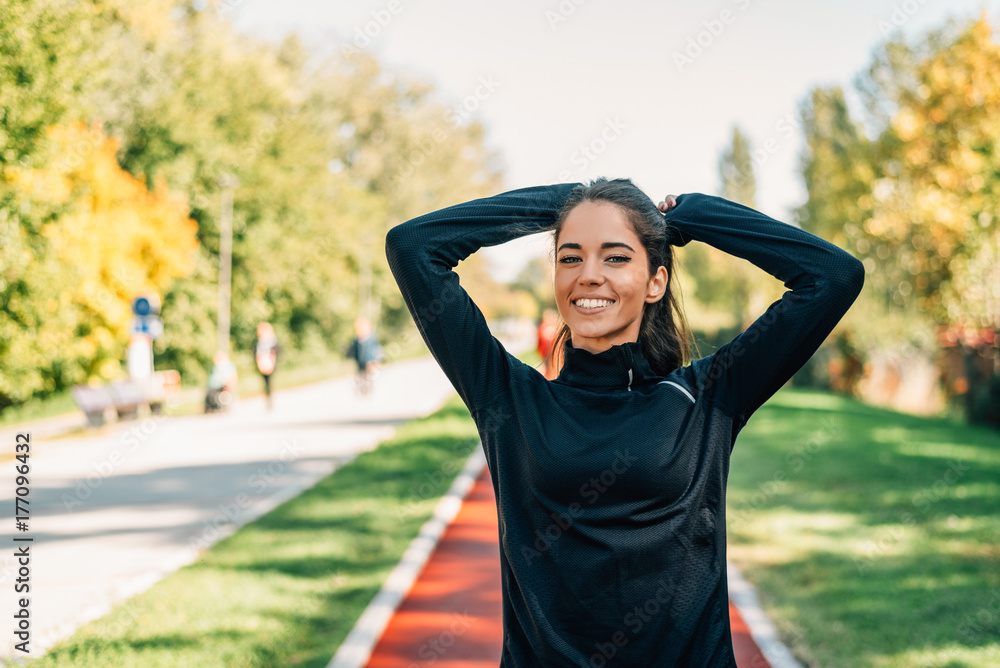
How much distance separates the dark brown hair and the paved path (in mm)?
4267

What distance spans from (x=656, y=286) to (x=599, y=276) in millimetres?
216

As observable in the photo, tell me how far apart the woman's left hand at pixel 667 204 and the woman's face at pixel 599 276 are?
0.20 m

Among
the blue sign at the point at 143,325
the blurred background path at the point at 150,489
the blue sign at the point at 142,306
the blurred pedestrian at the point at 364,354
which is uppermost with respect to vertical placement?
the blue sign at the point at 142,306

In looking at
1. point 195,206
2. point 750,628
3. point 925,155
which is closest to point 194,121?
point 195,206

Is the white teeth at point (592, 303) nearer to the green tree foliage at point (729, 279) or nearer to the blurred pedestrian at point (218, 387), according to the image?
the blurred pedestrian at point (218, 387)

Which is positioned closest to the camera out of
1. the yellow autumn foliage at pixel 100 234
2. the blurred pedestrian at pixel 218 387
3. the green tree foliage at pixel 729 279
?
the yellow autumn foliage at pixel 100 234

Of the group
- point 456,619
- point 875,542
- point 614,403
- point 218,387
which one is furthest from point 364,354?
point 614,403

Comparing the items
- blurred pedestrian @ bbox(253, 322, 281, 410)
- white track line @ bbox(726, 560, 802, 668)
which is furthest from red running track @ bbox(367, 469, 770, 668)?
blurred pedestrian @ bbox(253, 322, 281, 410)

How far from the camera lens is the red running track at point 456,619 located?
198 inches

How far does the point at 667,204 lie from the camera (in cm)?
226

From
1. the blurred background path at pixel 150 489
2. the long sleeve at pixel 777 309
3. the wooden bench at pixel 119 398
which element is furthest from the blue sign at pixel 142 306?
the long sleeve at pixel 777 309

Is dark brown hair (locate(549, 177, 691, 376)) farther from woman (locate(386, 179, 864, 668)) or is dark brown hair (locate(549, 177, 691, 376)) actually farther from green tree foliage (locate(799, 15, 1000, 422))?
green tree foliage (locate(799, 15, 1000, 422))

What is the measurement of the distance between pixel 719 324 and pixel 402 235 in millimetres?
44171

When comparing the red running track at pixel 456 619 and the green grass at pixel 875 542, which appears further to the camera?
the green grass at pixel 875 542
